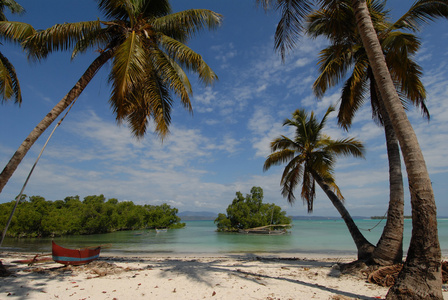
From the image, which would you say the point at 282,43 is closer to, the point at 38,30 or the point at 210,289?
the point at 210,289

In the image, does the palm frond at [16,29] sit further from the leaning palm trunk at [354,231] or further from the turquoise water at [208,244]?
the turquoise water at [208,244]

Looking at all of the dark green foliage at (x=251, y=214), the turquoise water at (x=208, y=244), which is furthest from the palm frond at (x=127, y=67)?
the dark green foliage at (x=251, y=214)

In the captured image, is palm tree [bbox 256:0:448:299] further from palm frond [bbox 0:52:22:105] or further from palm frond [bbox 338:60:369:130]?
palm frond [bbox 0:52:22:105]

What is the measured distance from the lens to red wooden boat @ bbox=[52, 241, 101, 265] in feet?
24.5

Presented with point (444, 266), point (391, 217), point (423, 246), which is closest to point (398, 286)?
point (423, 246)

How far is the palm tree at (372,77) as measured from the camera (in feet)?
20.6

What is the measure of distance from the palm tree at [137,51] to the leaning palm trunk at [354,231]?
6266 millimetres

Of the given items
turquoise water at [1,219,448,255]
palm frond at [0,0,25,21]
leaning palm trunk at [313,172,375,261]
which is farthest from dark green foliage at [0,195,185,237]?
leaning palm trunk at [313,172,375,261]

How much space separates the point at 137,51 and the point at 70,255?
6455 millimetres

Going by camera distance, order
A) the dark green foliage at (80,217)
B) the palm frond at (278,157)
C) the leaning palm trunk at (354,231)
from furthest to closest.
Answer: the dark green foliage at (80,217)
the palm frond at (278,157)
the leaning palm trunk at (354,231)

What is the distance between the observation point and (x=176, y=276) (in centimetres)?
628

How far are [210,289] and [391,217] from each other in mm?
4878

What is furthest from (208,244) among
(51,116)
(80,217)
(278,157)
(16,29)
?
(80,217)

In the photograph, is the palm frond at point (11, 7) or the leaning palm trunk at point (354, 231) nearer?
the leaning palm trunk at point (354, 231)
